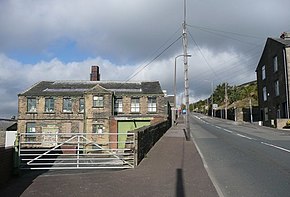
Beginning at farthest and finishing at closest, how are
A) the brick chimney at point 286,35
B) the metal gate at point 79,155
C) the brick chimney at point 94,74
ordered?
the brick chimney at point 94,74 < the brick chimney at point 286,35 < the metal gate at point 79,155

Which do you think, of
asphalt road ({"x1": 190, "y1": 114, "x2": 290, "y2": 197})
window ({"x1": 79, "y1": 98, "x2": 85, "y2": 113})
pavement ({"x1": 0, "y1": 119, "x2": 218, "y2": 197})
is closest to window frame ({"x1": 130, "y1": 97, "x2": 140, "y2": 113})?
window ({"x1": 79, "y1": 98, "x2": 85, "y2": 113})

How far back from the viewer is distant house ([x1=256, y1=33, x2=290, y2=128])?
39562 mm

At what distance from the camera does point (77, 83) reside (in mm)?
46281

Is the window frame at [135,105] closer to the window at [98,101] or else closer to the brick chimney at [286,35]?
the window at [98,101]

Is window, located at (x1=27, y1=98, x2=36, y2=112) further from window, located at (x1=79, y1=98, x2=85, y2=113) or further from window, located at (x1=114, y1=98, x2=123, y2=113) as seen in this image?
window, located at (x1=114, y1=98, x2=123, y2=113)

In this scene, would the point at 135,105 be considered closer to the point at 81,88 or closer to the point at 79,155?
the point at 81,88

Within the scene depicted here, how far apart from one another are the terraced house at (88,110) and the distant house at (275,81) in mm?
14782

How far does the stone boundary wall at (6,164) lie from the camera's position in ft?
29.7

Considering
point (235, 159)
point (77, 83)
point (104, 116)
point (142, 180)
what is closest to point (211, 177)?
point (142, 180)

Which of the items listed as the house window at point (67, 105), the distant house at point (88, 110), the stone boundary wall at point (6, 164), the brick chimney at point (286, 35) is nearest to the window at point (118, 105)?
the distant house at point (88, 110)

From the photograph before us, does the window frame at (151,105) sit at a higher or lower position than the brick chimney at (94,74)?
lower

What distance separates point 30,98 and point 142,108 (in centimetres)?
1419

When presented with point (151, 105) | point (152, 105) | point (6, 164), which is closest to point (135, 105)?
point (151, 105)

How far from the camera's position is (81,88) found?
4456cm
